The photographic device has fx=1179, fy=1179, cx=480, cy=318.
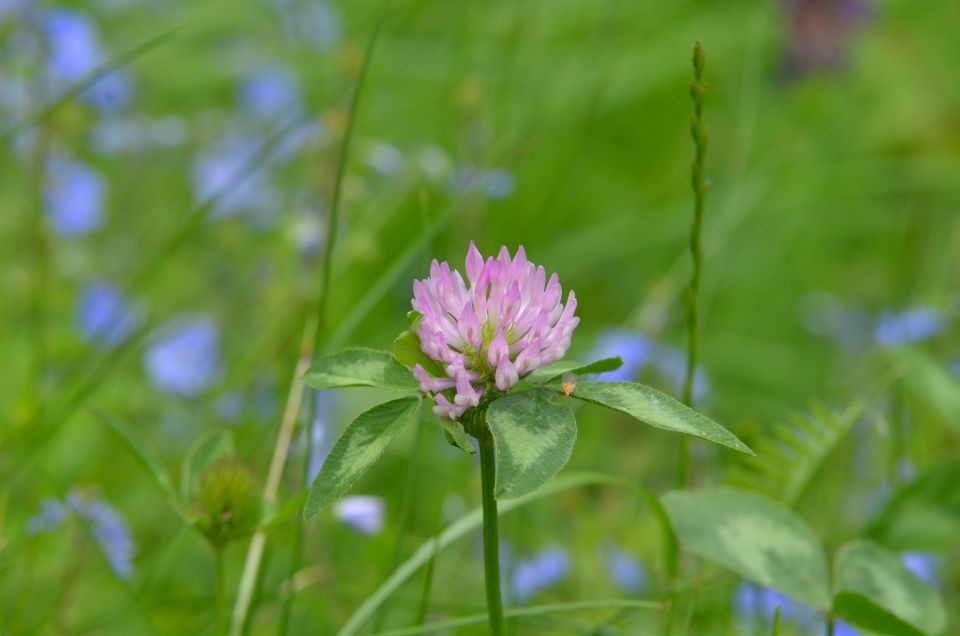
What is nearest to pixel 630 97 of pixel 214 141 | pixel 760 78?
pixel 760 78

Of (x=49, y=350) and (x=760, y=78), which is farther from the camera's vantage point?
(x=760, y=78)

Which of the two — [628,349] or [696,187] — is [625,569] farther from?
[696,187]

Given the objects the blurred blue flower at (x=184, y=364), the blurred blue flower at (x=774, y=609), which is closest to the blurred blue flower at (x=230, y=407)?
the blurred blue flower at (x=184, y=364)

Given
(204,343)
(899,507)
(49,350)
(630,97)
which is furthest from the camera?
(630,97)

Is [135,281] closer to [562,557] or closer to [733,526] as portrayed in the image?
[562,557]

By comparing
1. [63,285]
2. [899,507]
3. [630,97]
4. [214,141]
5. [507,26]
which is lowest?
[899,507]

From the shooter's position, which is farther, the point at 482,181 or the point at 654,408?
the point at 482,181

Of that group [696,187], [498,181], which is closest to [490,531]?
[696,187]
